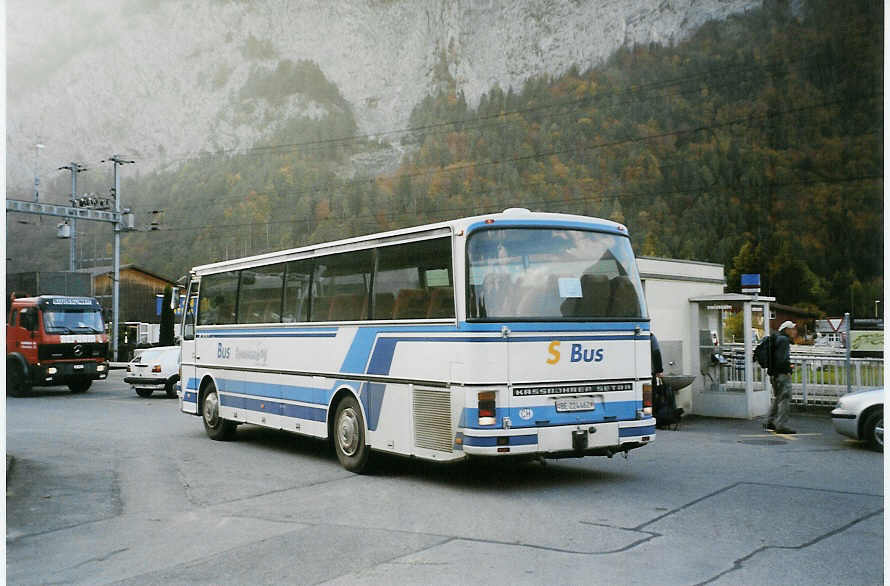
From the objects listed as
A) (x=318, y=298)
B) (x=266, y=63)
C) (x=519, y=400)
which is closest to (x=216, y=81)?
(x=266, y=63)

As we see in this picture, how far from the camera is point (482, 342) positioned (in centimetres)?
855

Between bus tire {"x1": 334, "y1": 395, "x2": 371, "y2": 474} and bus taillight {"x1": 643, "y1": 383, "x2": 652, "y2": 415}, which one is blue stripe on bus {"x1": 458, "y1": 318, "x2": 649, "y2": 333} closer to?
bus taillight {"x1": 643, "y1": 383, "x2": 652, "y2": 415}

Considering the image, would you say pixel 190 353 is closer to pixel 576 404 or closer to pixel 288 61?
pixel 576 404

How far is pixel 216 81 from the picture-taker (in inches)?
2131

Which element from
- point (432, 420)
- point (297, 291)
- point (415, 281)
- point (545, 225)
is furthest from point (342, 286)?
point (545, 225)

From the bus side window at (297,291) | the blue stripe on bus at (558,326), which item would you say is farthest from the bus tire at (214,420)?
the blue stripe on bus at (558,326)

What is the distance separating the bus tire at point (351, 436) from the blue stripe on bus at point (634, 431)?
285 cm

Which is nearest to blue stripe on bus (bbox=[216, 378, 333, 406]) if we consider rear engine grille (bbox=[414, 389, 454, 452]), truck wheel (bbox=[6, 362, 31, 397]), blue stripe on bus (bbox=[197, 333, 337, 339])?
blue stripe on bus (bbox=[197, 333, 337, 339])

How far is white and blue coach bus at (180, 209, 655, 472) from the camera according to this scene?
28.3ft

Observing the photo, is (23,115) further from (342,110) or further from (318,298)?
(342,110)

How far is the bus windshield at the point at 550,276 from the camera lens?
875 centimetres

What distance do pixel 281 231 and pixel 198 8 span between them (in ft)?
84.4

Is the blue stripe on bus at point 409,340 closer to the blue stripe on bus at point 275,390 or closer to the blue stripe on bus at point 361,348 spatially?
the blue stripe on bus at point 361,348

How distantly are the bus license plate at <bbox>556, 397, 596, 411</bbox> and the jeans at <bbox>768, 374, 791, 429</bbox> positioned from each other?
564 cm
